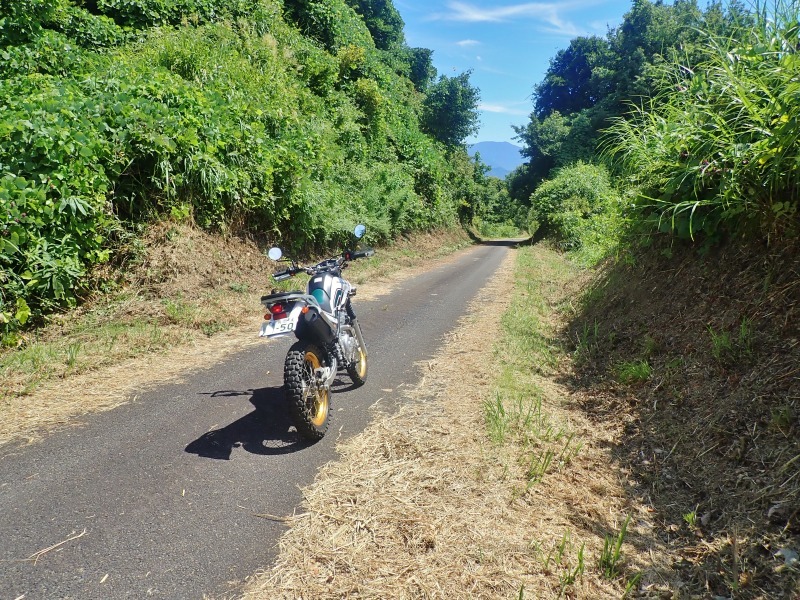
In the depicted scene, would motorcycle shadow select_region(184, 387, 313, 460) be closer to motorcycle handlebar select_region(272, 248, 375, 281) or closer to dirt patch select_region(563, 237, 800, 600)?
motorcycle handlebar select_region(272, 248, 375, 281)

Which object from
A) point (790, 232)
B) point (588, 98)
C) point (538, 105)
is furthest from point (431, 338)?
point (538, 105)

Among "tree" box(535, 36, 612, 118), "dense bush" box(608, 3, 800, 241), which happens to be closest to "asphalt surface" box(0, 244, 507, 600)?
"dense bush" box(608, 3, 800, 241)

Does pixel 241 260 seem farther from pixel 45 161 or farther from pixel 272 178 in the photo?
pixel 45 161

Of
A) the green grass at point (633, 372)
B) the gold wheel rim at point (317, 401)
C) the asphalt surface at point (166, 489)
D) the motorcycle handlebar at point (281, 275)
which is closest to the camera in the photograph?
the asphalt surface at point (166, 489)

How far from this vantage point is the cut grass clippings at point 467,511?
7.16 feet

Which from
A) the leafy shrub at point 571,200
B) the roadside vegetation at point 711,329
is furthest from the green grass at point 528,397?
the leafy shrub at point 571,200

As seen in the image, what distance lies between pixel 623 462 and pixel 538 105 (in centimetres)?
4335

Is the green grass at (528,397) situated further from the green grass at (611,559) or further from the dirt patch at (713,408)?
the green grass at (611,559)

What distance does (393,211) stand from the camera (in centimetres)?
1798

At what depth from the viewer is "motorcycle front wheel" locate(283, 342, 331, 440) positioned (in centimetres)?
328

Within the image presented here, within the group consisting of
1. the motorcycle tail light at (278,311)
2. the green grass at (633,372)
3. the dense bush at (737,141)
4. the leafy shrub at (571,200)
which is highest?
the leafy shrub at (571,200)


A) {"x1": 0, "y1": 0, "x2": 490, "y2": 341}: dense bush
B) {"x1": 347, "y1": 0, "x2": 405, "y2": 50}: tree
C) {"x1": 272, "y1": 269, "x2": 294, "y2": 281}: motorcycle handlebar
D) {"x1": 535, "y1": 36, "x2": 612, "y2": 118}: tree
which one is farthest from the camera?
{"x1": 535, "y1": 36, "x2": 612, "y2": 118}: tree

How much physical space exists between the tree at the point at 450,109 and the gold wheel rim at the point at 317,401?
31.3m

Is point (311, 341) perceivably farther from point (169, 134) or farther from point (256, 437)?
point (169, 134)
